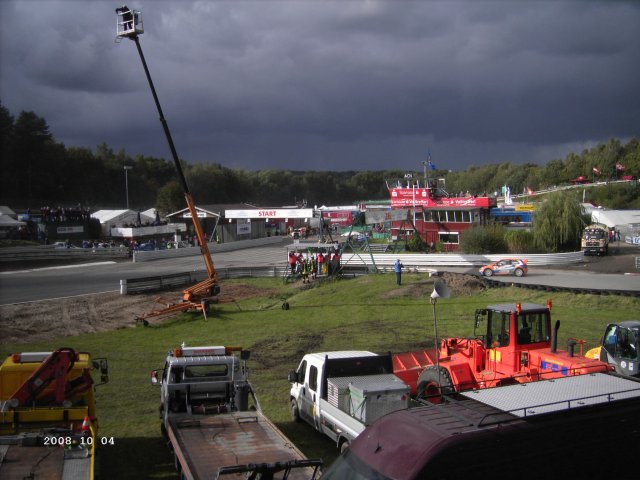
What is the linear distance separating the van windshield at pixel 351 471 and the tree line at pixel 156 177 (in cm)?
7024

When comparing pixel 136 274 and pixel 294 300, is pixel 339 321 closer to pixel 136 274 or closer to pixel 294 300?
pixel 294 300

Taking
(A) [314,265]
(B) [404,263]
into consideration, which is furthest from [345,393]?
(B) [404,263]

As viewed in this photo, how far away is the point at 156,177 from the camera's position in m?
151

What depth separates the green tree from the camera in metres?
53.4

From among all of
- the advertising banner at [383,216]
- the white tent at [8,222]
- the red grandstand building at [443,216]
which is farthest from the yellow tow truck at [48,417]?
the white tent at [8,222]

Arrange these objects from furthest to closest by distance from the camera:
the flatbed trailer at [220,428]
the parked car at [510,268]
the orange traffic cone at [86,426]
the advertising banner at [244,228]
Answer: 1. the advertising banner at [244,228]
2. the parked car at [510,268]
3. the orange traffic cone at [86,426]
4. the flatbed trailer at [220,428]

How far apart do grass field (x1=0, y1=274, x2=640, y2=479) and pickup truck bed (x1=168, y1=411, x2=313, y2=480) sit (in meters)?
1.39

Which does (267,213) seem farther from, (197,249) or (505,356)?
(505,356)

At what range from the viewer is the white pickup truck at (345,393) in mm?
11070

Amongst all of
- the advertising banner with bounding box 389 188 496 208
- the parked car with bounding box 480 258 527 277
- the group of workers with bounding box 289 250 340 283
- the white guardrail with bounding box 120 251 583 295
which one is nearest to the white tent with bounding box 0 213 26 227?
the white guardrail with bounding box 120 251 583 295

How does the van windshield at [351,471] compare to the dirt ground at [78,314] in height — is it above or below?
above

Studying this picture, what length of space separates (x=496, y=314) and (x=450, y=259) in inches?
1303

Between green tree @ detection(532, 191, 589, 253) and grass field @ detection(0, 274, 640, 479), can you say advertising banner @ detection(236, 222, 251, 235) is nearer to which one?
green tree @ detection(532, 191, 589, 253)

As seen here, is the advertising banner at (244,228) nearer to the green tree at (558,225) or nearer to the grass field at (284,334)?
the green tree at (558,225)
